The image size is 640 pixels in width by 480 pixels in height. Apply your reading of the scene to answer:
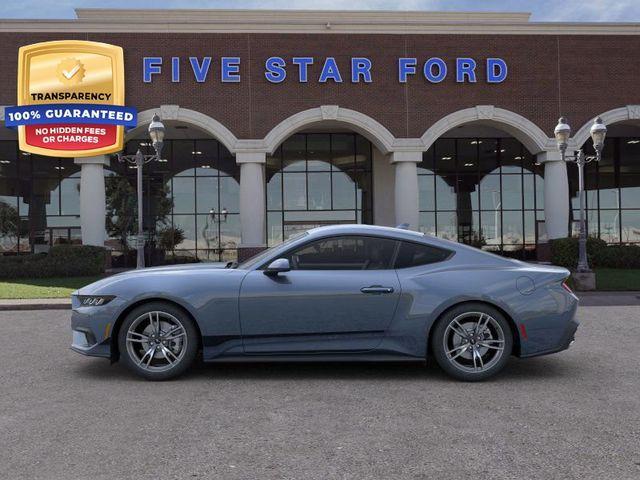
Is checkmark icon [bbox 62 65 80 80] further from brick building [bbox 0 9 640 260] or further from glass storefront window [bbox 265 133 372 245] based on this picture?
glass storefront window [bbox 265 133 372 245]

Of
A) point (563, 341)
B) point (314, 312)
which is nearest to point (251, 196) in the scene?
point (314, 312)

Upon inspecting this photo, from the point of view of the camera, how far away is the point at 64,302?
12.6m

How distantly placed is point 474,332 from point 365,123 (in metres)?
17.7

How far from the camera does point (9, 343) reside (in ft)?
25.7

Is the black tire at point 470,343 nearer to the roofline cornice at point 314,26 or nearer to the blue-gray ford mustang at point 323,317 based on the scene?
the blue-gray ford mustang at point 323,317

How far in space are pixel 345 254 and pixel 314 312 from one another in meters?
0.73

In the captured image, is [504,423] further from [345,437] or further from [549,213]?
[549,213]

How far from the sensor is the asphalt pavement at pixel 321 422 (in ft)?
10.9

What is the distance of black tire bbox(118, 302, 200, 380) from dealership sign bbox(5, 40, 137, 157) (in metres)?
17.6

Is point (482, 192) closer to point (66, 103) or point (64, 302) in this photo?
point (66, 103)

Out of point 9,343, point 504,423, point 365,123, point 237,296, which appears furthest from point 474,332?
point 365,123

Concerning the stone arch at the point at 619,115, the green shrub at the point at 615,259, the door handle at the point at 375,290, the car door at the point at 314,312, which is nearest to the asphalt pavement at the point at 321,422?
the car door at the point at 314,312

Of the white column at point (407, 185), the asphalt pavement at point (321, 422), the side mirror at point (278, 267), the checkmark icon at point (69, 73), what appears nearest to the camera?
the asphalt pavement at point (321, 422)

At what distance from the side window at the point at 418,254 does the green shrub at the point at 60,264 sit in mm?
16630
